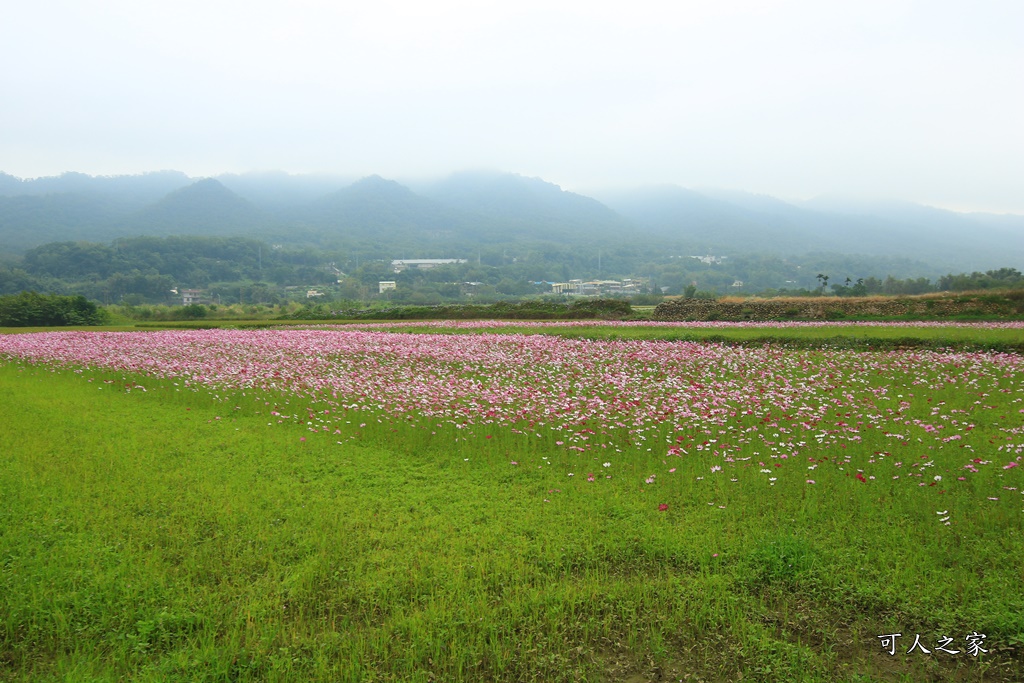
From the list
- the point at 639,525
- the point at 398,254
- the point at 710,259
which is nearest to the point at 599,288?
the point at 710,259

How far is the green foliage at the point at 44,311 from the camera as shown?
130ft

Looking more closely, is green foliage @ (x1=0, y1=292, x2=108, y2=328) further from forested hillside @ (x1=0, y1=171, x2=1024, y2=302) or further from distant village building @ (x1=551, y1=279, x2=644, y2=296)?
distant village building @ (x1=551, y1=279, x2=644, y2=296)

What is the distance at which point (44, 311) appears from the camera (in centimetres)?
4094

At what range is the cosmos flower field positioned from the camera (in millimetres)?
3652

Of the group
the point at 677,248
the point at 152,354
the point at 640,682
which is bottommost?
the point at 640,682

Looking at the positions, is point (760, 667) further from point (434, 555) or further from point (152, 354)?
point (152, 354)

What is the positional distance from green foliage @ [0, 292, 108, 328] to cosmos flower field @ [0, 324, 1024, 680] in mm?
38400

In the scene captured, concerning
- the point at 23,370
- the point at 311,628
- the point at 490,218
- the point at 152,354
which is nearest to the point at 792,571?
the point at 311,628

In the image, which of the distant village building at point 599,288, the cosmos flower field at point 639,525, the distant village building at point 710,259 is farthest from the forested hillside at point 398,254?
the cosmos flower field at point 639,525

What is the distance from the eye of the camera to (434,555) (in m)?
4.79

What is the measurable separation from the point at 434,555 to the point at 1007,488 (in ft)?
19.2

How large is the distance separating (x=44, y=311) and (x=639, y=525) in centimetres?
5082

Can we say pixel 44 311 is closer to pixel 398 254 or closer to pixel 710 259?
pixel 398 254

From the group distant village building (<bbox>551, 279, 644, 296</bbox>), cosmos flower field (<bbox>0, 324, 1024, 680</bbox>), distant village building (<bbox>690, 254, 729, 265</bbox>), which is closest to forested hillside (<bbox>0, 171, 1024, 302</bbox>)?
distant village building (<bbox>690, 254, 729, 265</bbox>)
